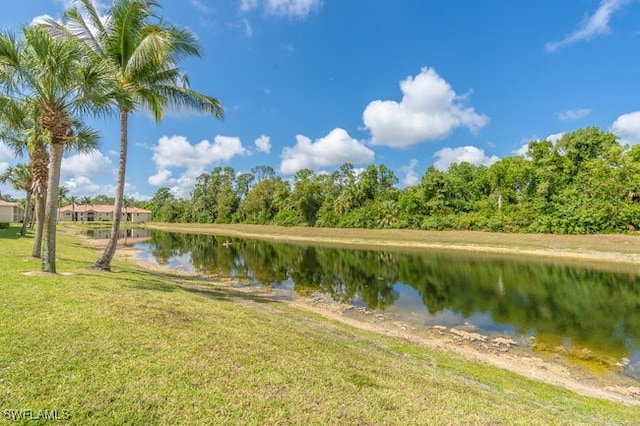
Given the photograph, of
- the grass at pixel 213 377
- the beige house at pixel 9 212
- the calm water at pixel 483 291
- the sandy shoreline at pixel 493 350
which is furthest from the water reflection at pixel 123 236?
the grass at pixel 213 377

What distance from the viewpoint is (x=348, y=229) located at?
5544 cm

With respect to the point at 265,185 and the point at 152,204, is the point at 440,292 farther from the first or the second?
the point at 152,204

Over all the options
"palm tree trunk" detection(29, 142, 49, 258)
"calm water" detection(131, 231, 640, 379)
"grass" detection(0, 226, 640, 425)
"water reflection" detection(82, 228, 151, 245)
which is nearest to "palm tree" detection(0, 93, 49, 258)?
"palm tree trunk" detection(29, 142, 49, 258)

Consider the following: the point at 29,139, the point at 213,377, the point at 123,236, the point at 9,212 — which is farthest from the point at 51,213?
the point at 9,212

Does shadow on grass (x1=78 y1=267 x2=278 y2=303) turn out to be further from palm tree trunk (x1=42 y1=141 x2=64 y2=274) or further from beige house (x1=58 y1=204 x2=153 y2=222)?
beige house (x1=58 y1=204 x2=153 y2=222)

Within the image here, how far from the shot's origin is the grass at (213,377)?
3.62 m

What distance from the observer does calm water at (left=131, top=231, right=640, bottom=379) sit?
1130 cm

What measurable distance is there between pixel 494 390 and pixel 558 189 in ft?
155

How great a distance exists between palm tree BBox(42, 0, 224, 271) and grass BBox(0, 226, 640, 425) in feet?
24.2

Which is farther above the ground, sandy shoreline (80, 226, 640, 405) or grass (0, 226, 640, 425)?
grass (0, 226, 640, 425)

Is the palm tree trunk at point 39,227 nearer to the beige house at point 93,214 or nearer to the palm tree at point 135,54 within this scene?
the palm tree at point 135,54

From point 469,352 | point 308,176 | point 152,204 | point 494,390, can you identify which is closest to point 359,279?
point 469,352

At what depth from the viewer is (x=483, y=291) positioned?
17.0 m

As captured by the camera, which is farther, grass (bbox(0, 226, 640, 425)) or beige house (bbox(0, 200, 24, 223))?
beige house (bbox(0, 200, 24, 223))
